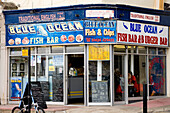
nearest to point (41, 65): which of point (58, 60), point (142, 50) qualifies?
point (58, 60)

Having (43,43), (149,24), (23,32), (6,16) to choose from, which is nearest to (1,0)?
(6,16)

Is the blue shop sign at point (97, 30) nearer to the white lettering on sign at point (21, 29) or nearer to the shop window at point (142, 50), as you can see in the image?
the shop window at point (142, 50)

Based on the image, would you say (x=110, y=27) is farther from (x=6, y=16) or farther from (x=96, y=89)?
(x=6, y=16)

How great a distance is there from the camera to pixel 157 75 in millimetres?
16141

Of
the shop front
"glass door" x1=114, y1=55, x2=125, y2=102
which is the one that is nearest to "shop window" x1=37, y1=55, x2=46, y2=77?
the shop front

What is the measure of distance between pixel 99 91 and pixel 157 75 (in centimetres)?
383

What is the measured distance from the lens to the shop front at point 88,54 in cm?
1393

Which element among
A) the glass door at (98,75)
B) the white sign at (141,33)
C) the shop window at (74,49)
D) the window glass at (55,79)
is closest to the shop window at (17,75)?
the window glass at (55,79)

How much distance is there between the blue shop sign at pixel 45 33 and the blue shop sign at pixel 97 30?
286mm

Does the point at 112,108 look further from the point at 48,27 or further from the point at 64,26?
the point at 48,27

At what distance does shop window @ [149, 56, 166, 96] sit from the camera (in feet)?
52.2

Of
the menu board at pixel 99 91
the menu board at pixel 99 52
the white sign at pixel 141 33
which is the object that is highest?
the white sign at pixel 141 33

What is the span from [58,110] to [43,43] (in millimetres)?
3528

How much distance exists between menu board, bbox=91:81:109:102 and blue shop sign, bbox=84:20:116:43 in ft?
6.51
